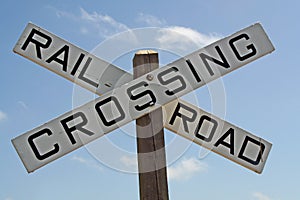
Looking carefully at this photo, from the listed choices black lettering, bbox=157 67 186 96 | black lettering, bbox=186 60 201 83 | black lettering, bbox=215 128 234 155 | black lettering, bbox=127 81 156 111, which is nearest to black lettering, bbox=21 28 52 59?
black lettering, bbox=127 81 156 111

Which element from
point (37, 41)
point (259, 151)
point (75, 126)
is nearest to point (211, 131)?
point (259, 151)

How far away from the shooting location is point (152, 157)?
7.14 ft

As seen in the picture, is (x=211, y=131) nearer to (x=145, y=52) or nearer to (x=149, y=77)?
(x=149, y=77)

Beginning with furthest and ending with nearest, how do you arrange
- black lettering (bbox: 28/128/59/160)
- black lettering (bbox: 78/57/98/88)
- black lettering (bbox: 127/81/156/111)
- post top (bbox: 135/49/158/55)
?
post top (bbox: 135/49/158/55) < black lettering (bbox: 78/57/98/88) < black lettering (bbox: 127/81/156/111) < black lettering (bbox: 28/128/59/160)

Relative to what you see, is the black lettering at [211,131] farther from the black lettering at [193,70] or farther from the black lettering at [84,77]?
the black lettering at [84,77]

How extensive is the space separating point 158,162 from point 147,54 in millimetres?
646

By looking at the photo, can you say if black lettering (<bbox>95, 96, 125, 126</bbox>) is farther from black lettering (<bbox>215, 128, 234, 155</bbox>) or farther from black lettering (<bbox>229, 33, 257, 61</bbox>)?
black lettering (<bbox>229, 33, 257, 61</bbox>)

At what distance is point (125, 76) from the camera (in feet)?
7.47

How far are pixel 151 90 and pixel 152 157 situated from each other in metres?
0.36

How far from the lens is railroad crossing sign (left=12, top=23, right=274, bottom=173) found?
206cm

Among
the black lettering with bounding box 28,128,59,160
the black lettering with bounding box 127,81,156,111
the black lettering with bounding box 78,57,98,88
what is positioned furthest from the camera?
the black lettering with bounding box 78,57,98,88

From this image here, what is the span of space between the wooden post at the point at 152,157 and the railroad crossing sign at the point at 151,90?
0.07 meters

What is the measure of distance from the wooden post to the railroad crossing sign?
7cm

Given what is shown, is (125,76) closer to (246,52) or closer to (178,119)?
(178,119)
